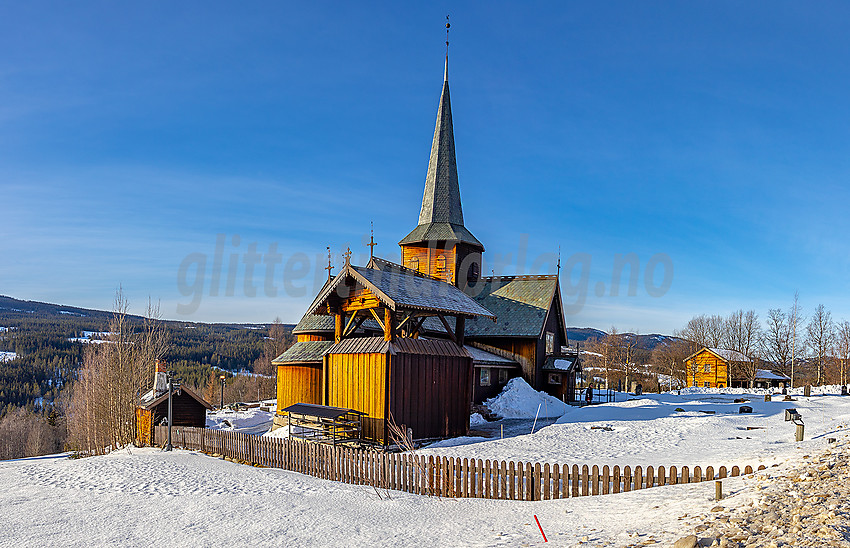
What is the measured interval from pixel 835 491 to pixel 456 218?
30.0 m

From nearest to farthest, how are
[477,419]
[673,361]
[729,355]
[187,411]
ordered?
[477,419], [187,411], [729,355], [673,361]

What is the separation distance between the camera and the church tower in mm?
35000

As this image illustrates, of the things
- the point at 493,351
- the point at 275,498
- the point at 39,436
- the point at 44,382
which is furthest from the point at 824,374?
the point at 44,382

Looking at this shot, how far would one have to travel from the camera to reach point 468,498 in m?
11.2

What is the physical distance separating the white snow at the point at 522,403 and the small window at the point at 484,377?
3.01 ft

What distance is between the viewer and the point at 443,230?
116 feet

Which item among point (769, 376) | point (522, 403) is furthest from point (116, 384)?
point (769, 376)

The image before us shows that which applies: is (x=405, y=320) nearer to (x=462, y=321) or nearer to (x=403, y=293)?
(x=403, y=293)

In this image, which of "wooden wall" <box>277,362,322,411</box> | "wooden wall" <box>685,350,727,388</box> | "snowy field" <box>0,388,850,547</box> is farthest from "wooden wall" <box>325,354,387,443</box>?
"wooden wall" <box>685,350,727,388</box>

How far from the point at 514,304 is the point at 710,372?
3291 cm

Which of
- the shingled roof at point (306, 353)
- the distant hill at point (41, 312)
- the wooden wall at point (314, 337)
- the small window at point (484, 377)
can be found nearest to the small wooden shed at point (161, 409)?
the shingled roof at point (306, 353)

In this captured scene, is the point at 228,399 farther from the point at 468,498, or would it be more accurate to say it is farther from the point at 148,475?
the point at 468,498

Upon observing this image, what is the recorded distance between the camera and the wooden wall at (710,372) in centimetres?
5644

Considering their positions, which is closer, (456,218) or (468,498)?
(468,498)
